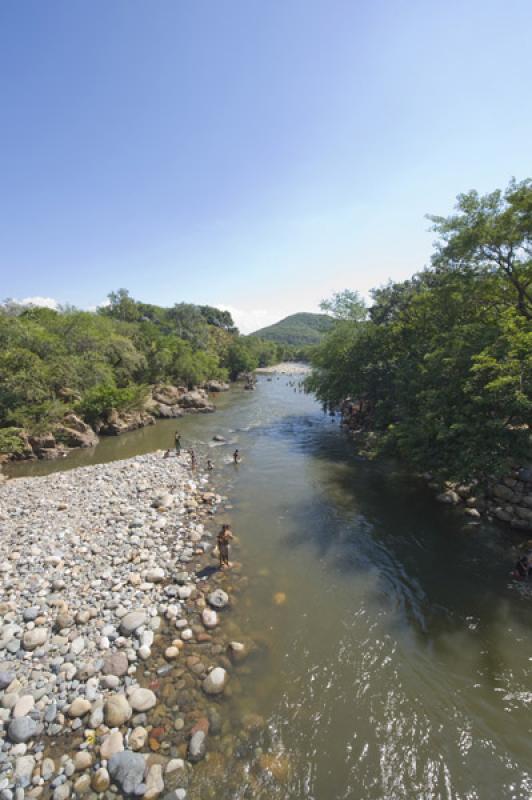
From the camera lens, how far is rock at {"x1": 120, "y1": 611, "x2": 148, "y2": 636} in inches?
310

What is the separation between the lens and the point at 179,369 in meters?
46.8

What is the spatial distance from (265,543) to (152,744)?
6549mm

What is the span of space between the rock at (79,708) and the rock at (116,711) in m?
0.34

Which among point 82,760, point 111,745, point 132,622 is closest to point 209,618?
point 132,622

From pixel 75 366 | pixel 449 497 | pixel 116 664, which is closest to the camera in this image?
pixel 116 664

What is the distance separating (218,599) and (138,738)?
11.3 ft

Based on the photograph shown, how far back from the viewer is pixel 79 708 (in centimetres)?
611

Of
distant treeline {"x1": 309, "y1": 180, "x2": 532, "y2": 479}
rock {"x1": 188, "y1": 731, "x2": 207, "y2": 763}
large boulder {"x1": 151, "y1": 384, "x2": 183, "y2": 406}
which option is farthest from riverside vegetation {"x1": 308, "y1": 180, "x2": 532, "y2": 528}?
large boulder {"x1": 151, "y1": 384, "x2": 183, "y2": 406}

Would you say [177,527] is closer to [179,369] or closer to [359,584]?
[359,584]

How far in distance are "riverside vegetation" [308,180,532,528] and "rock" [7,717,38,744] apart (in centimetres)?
1275

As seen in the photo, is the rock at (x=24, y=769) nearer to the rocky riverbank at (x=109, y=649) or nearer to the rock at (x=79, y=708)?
the rocky riverbank at (x=109, y=649)

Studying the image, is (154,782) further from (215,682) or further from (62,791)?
(215,682)

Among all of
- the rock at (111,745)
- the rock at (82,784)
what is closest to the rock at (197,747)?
the rock at (111,745)

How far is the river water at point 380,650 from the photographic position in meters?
5.45
